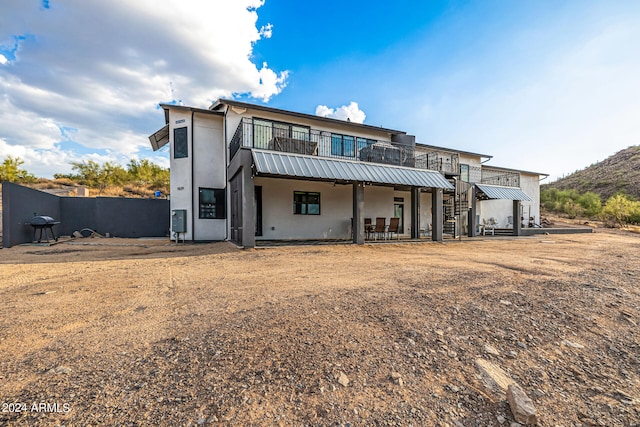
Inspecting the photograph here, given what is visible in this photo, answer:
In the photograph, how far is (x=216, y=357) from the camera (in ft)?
8.39

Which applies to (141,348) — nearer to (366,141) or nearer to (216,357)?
(216,357)

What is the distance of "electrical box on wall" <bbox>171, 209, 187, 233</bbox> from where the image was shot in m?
12.8

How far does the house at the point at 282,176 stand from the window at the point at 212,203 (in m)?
0.05

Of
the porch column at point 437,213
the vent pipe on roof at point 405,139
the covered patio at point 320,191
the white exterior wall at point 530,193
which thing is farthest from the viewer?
the white exterior wall at point 530,193

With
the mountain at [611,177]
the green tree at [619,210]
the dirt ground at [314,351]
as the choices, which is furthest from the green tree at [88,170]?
the mountain at [611,177]

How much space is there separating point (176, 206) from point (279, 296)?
11094 millimetres

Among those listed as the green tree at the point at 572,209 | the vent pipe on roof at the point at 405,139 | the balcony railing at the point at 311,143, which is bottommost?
the green tree at the point at 572,209

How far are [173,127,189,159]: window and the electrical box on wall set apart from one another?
A: 108 inches

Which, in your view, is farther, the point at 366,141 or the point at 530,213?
the point at 530,213

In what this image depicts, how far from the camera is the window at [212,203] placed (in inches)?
523

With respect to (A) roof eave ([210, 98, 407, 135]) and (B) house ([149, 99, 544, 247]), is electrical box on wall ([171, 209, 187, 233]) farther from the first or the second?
(A) roof eave ([210, 98, 407, 135])

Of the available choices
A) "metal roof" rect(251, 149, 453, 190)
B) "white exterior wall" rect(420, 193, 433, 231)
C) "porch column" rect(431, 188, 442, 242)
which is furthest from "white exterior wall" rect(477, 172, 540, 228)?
"metal roof" rect(251, 149, 453, 190)

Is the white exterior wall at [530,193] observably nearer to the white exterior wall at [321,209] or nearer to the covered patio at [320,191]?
the covered patio at [320,191]

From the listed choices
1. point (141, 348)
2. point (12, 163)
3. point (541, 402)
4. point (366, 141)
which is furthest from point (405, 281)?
point (12, 163)
